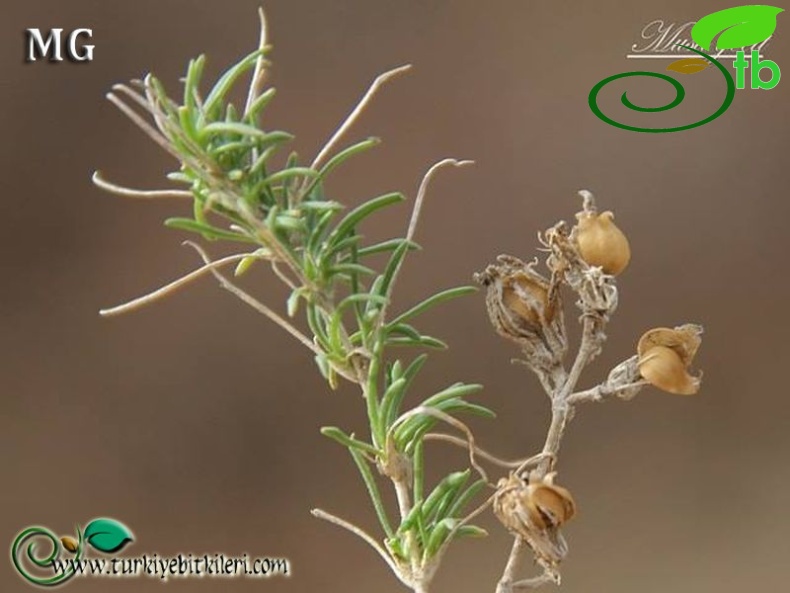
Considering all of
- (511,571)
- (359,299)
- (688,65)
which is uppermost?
(688,65)

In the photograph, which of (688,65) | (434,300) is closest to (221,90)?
(434,300)

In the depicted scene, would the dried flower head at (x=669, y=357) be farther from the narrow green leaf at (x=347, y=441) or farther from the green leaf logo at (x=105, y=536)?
the green leaf logo at (x=105, y=536)

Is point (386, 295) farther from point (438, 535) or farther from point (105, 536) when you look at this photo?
point (105, 536)

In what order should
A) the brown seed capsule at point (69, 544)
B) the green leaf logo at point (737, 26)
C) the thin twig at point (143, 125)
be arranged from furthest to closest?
the green leaf logo at point (737, 26) < the brown seed capsule at point (69, 544) < the thin twig at point (143, 125)

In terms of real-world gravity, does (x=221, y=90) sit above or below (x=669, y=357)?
above

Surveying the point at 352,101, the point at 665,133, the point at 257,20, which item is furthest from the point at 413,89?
the point at 665,133

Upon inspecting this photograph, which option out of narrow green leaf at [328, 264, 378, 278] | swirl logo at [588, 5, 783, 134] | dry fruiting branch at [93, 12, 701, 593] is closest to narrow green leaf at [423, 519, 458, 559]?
dry fruiting branch at [93, 12, 701, 593]

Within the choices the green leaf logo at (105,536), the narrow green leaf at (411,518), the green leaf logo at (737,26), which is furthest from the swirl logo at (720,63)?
the narrow green leaf at (411,518)

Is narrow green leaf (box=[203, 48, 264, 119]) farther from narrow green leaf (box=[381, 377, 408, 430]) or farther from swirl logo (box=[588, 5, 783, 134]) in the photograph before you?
swirl logo (box=[588, 5, 783, 134])
